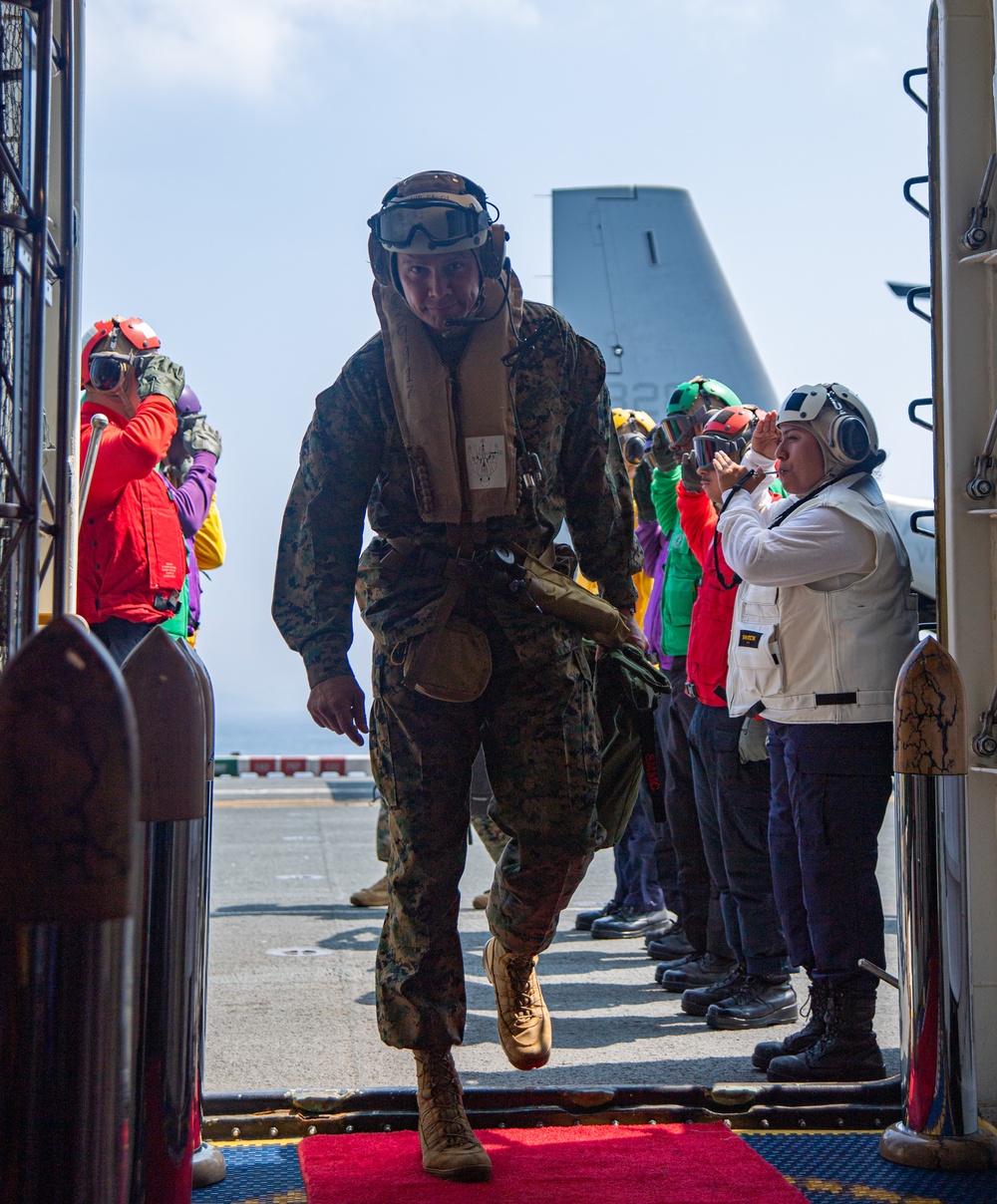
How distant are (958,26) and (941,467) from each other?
49.1 inches

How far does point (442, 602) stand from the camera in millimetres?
3258

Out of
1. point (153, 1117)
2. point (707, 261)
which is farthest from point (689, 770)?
point (707, 261)

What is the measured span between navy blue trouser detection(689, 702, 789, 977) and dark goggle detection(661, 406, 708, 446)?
113 centimetres

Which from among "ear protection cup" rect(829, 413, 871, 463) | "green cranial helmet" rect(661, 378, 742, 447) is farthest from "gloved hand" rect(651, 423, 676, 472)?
"ear protection cup" rect(829, 413, 871, 463)

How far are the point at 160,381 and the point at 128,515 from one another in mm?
582

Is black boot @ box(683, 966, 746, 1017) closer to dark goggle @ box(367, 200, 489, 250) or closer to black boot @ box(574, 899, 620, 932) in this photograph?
black boot @ box(574, 899, 620, 932)

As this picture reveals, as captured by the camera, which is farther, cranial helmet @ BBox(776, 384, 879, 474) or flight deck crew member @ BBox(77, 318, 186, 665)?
flight deck crew member @ BBox(77, 318, 186, 665)

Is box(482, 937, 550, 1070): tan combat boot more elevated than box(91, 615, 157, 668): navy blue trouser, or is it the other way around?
box(91, 615, 157, 668): navy blue trouser

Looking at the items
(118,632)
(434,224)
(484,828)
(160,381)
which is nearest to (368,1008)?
(484,828)

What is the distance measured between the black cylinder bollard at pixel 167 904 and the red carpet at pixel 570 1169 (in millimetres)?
562

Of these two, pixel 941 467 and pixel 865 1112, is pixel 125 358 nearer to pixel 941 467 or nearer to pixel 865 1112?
pixel 941 467

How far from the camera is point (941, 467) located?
3.68 m

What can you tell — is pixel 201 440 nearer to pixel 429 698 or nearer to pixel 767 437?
pixel 767 437

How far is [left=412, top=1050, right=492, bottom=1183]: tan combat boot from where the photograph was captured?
10.0ft
